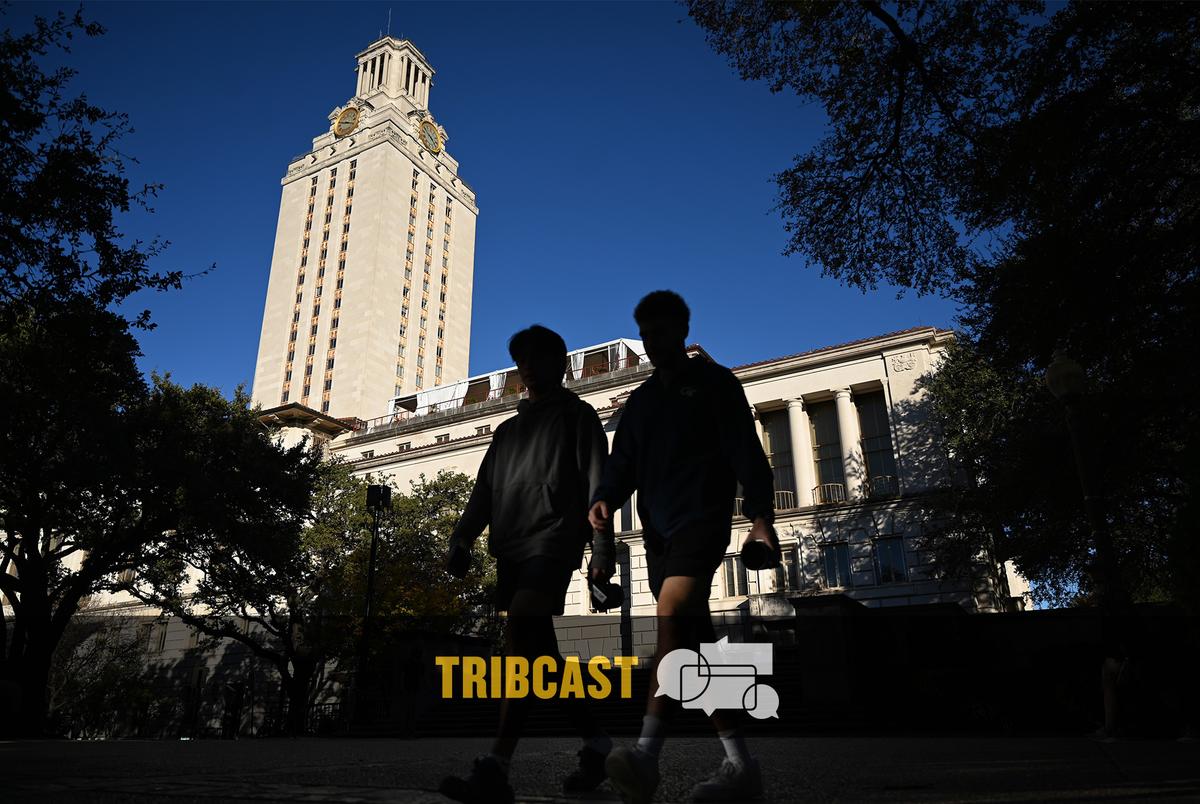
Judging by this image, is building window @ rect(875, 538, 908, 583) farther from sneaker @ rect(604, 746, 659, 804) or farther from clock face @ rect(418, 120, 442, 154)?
clock face @ rect(418, 120, 442, 154)

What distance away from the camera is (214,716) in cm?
3806

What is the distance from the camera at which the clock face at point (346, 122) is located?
92062mm

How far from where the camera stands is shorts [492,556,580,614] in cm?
320

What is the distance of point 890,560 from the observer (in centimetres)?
3166

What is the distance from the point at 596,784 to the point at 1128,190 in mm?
11953

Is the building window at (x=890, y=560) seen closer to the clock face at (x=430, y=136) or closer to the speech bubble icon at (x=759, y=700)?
the speech bubble icon at (x=759, y=700)

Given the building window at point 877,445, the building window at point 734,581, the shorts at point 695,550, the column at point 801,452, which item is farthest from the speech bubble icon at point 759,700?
the column at point 801,452

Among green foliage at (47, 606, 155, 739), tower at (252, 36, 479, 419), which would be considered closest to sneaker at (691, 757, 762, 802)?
green foliage at (47, 606, 155, 739)

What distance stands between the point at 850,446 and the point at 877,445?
50.8 inches

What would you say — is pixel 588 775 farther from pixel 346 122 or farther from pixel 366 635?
pixel 346 122

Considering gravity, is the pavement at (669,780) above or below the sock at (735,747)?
below

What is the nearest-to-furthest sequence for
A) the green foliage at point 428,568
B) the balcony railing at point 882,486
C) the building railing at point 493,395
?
the green foliage at point 428,568
the balcony railing at point 882,486
the building railing at point 493,395

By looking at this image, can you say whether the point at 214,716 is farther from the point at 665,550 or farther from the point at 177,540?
the point at 665,550

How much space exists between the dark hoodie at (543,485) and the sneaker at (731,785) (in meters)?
0.90
